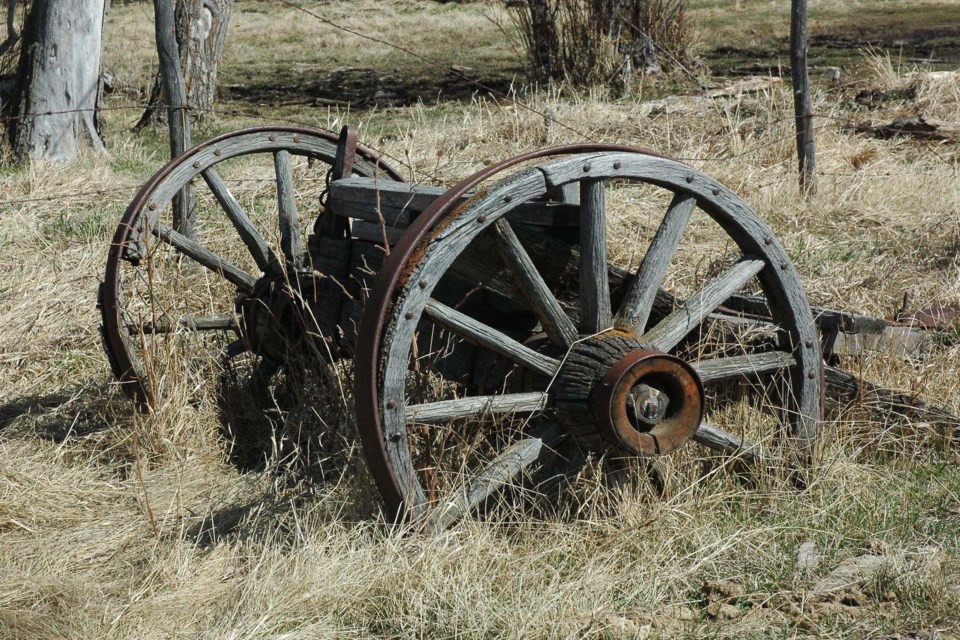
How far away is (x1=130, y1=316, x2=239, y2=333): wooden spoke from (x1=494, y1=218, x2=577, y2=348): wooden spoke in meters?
1.69

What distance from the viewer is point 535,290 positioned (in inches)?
122

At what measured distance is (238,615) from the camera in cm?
281

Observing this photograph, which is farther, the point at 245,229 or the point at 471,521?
the point at 245,229

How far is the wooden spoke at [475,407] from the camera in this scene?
→ 2996 millimetres

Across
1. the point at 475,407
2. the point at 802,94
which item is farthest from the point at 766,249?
the point at 802,94

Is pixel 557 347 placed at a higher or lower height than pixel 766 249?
lower

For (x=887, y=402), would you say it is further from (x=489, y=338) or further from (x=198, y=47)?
(x=198, y=47)

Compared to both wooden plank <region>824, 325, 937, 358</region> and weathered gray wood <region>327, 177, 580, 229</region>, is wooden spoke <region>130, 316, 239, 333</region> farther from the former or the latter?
wooden plank <region>824, 325, 937, 358</region>

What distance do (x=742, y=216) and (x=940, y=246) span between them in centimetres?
316

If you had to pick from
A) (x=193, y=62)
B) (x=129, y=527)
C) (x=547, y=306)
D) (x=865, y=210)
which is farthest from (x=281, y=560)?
(x=193, y=62)

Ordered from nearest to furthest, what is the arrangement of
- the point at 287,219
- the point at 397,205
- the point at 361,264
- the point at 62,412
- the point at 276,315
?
the point at 397,205, the point at 361,264, the point at 276,315, the point at 287,219, the point at 62,412

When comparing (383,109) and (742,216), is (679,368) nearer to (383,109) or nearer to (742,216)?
(742,216)

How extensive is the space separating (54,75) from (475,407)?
7.20 m

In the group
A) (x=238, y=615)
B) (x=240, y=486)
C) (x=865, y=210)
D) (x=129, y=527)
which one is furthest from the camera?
(x=865, y=210)
